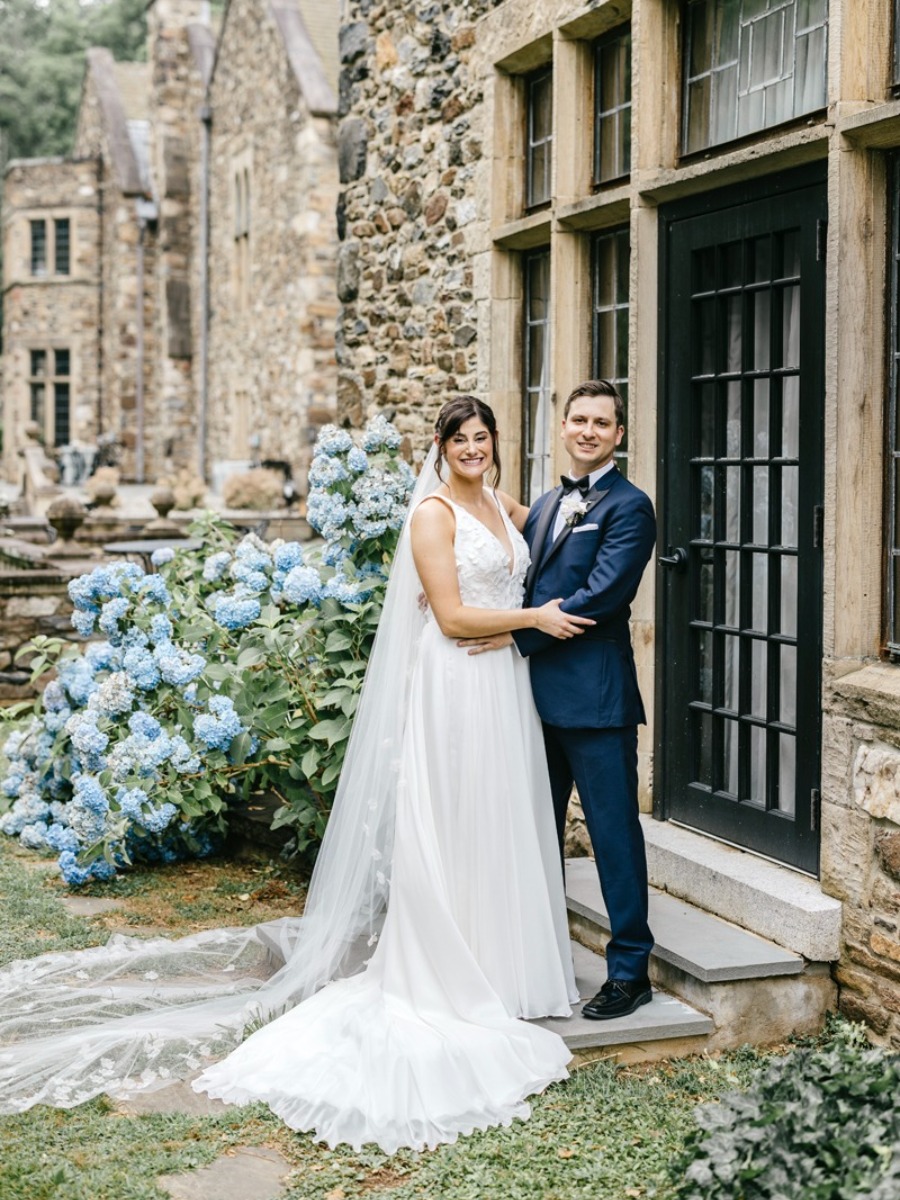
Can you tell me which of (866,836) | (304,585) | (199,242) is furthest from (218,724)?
(199,242)

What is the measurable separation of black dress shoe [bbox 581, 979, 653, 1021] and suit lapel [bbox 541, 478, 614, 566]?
1346mm

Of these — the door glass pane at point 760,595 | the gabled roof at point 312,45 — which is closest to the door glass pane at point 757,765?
the door glass pane at point 760,595

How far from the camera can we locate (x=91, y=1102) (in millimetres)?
4340

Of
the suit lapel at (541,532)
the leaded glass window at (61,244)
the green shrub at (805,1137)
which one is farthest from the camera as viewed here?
the leaded glass window at (61,244)

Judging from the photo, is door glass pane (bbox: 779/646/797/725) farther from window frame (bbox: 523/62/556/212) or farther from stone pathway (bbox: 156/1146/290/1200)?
window frame (bbox: 523/62/556/212)

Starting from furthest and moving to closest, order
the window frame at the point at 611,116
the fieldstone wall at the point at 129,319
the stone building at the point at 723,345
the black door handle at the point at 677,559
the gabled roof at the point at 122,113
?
the gabled roof at the point at 122,113 → the fieldstone wall at the point at 129,319 → the window frame at the point at 611,116 → the black door handle at the point at 677,559 → the stone building at the point at 723,345

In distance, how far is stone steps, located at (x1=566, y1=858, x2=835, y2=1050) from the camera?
15.2 ft

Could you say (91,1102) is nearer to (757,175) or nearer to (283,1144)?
(283,1144)

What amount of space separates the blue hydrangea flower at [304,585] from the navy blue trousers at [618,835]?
2.11 m

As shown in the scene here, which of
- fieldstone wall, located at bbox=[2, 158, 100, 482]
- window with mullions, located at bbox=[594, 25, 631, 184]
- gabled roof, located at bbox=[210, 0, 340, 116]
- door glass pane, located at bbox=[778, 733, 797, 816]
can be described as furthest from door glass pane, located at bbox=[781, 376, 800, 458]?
fieldstone wall, located at bbox=[2, 158, 100, 482]

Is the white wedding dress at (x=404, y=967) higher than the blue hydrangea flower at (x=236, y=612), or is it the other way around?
the blue hydrangea flower at (x=236, y=612)

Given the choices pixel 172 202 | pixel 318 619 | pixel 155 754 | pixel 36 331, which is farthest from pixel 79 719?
pixel 36 331

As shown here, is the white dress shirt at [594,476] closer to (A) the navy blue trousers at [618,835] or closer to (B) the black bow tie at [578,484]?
(B) the black bow tie at [578,484]

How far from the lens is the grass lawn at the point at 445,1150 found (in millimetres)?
3764
